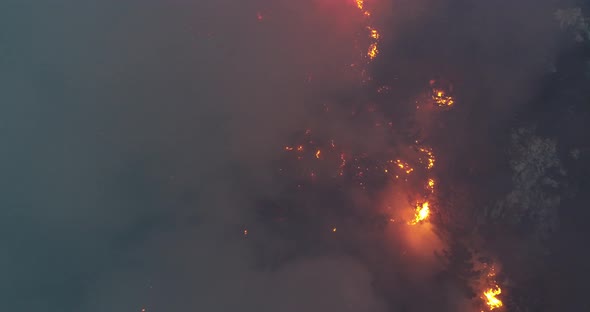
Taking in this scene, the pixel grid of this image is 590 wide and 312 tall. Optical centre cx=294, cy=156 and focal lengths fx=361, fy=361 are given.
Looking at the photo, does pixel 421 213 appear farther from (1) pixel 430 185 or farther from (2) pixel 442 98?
(2) pixel 442 98

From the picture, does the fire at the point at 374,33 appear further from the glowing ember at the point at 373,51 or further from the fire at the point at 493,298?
the fire at the point at 493,298

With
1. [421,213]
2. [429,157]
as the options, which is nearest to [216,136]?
[429,157]

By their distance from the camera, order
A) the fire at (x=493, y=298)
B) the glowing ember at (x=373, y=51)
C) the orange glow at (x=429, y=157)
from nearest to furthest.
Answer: the fire at (x=493, y=298), the orange glow at (x=429, y=157), the glowing ember at (x=373, y=51)

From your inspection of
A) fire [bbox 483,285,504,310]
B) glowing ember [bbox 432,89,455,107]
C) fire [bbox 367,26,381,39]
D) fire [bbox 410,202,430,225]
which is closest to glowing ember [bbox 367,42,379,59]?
fire [bbox 367,26,381,39]

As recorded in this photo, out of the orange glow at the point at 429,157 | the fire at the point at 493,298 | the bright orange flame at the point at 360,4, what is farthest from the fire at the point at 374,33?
the fire at the point at 493,298

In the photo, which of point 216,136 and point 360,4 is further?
point 216,136

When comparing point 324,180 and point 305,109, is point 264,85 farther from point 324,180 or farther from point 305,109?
point 324,180

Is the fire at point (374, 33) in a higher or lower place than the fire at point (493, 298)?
higher
